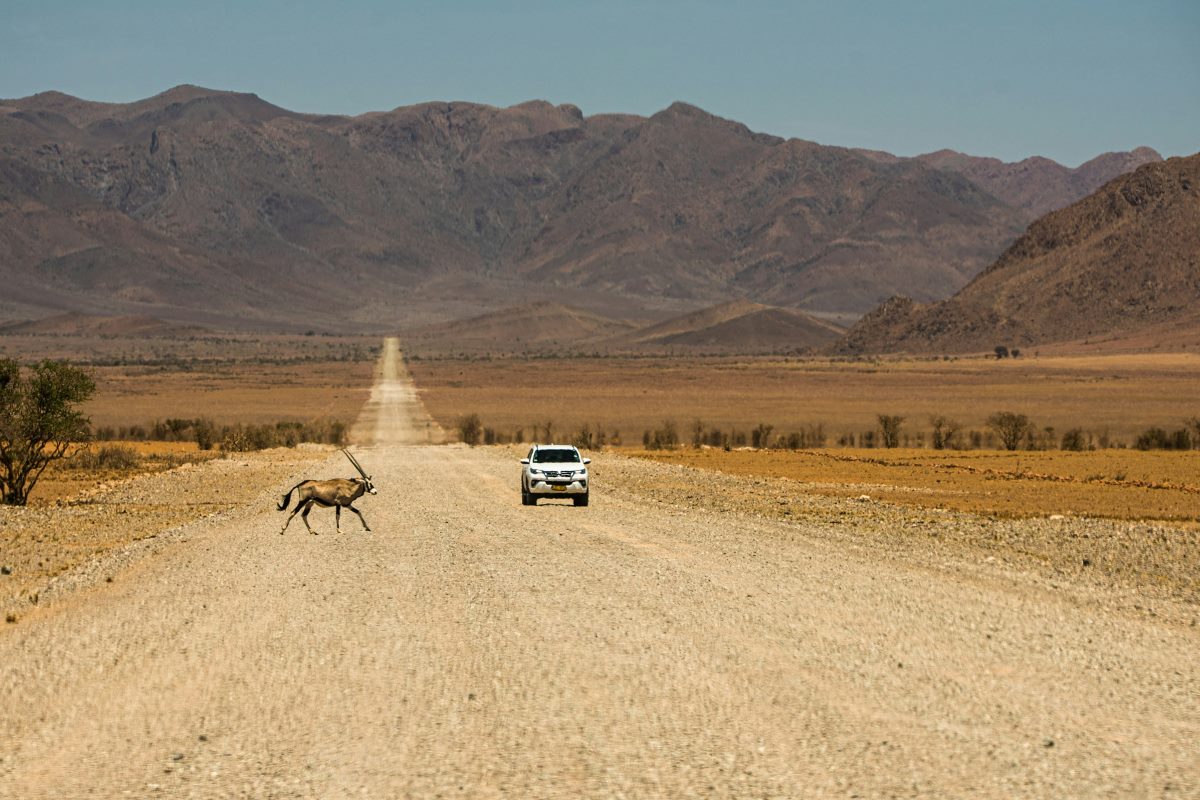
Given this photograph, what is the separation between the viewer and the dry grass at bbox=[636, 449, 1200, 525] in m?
31.2

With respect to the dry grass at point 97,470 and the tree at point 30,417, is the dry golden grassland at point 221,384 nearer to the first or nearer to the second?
the dry grass at point 97,470

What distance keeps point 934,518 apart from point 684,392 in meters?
77.7

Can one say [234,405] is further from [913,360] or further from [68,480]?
[913,360]

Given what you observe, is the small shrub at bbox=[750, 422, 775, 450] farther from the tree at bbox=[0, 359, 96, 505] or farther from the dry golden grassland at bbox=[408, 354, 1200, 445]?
the tree at bbox=[0, 359, 96, 505]

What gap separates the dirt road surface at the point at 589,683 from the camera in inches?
353

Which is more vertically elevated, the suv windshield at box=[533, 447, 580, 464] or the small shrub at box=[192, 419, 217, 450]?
the small shrub at box=[192, 419, 217, 450]

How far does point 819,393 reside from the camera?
102 meters

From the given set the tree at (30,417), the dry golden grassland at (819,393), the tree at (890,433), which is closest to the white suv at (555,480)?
the tree at (30,417)

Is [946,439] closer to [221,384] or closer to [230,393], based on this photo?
[230,393]

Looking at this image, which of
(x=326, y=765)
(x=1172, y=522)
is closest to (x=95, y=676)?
(x=326, y=765)

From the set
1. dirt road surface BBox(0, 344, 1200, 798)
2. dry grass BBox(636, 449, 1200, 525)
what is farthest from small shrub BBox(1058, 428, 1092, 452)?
dirt road surface BBox(0, 344, 1200, 798)

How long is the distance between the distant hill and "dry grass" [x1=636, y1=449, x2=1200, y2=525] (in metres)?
117

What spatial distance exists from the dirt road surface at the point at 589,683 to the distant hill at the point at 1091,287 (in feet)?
496

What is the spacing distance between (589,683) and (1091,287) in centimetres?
17702
